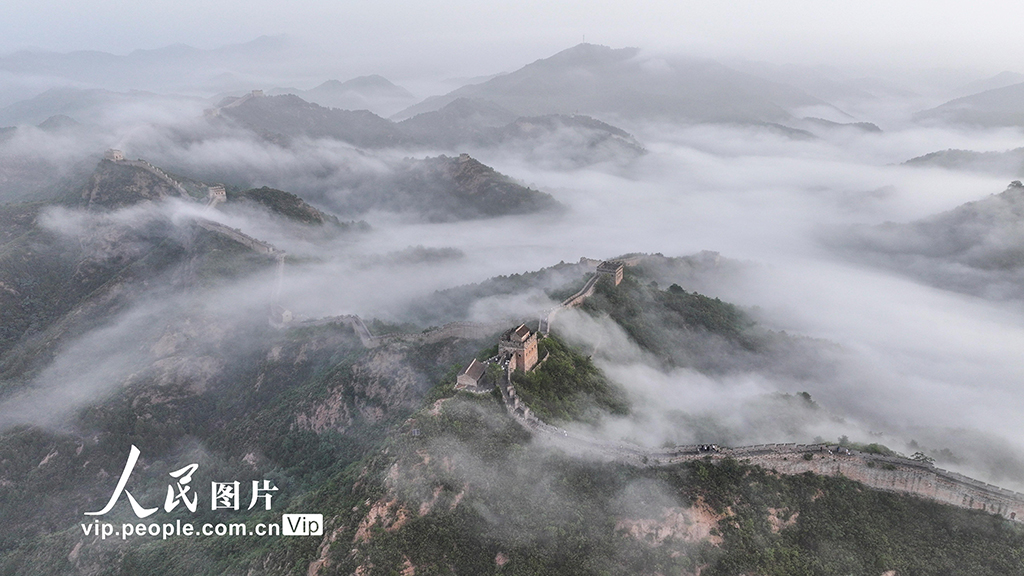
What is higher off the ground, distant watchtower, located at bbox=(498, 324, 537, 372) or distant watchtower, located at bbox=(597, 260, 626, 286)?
distant watchtower, located at bbox=(498, 324, 537, 372)

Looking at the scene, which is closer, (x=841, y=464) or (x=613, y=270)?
(x=841, y=464)

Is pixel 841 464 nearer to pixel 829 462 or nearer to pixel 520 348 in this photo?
pixel 829 462

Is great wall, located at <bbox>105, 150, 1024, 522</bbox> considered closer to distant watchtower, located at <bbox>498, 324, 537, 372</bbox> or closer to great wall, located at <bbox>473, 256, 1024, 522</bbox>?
great wall, located at <bbox>473, 256, 1024, 522</bbox>

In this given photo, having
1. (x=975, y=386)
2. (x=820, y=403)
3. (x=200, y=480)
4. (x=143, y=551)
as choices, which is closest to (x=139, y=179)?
(x=200, y=480)

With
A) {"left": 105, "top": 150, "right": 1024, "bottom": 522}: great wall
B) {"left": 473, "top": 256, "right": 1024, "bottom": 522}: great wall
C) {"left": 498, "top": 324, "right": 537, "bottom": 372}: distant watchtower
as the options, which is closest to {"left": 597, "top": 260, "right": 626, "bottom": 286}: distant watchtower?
{"left": 498, "top": 324, "right": 537, "bottom": 372}: distant watchtower

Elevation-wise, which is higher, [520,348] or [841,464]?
[520,348]

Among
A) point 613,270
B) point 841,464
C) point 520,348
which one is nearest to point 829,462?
point 841,464

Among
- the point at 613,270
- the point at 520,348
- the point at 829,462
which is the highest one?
the point at 520,348

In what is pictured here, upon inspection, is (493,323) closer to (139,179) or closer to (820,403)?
(820,403)
